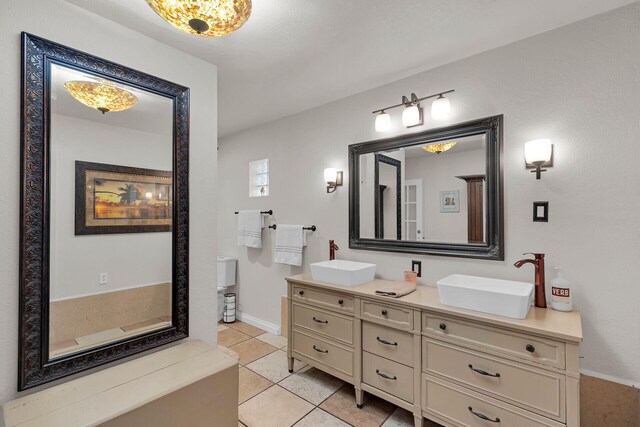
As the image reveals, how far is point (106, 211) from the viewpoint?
5.08ft

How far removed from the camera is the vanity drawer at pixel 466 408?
148 centimetres

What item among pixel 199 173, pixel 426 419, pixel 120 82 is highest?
pixel 120 82

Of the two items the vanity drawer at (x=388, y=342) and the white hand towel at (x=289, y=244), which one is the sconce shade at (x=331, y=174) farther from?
the vanity drawer at (x=388, y=342)

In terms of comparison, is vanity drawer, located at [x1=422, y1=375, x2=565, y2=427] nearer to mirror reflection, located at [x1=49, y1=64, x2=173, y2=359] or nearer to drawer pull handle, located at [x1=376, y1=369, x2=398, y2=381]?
drawer pull handle, located at [x1=376, y1=369, x2=398, y2=381]

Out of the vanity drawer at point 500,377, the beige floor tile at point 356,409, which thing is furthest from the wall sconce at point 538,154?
the beige floor tile at point 356,409

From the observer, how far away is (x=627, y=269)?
1577 mm

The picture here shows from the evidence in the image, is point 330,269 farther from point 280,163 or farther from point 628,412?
point 628,412

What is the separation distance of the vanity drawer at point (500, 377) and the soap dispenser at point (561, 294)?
44 cm

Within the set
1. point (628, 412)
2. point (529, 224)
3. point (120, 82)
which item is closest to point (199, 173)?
point (120, 82)

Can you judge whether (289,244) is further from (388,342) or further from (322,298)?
(388,342)

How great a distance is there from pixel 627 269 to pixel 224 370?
7.20 feet

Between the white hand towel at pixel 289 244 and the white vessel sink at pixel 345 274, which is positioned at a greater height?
the white hand towel at pixel 289 244

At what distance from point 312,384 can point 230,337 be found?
1.30 meters

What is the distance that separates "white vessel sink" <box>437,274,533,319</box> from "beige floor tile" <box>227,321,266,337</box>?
234cm
